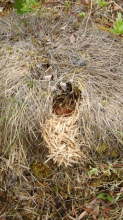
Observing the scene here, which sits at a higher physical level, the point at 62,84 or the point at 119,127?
the point at 62,84

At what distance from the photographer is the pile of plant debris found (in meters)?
1.85

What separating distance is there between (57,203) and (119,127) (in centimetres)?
89

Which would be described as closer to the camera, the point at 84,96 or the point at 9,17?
the point at 84,96

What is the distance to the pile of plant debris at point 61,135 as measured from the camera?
6.08 ft

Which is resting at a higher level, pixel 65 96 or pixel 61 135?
pixel 65 96

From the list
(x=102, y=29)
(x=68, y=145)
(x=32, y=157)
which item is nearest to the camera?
(x=68, y=145)

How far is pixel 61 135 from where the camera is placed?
1.85 metres

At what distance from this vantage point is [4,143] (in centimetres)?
189

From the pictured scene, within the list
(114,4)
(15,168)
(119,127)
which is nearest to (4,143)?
(15,168)

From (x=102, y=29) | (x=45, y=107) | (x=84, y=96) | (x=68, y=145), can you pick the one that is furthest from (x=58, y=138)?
(x=102, y=29)

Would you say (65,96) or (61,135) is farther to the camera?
(65,96)

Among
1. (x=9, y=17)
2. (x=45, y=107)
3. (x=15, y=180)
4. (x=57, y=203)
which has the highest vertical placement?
(x=9, y=17)

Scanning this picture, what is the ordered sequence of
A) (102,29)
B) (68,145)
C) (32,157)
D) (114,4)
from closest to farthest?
1. (68,145)
2. (32,157)
3. (102,29)
4. (114,4)

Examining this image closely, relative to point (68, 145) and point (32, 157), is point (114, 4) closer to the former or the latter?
point (68, 145)
